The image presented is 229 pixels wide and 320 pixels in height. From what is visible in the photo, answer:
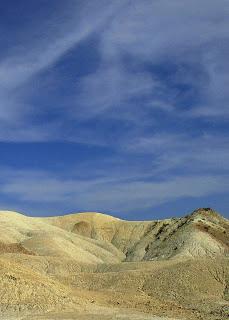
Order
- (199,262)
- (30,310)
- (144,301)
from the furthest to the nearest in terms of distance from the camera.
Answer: (199,262) → (144,301) → (30,310)

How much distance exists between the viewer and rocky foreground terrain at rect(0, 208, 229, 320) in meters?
39.7

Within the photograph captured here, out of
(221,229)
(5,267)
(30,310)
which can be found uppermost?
(221,229)

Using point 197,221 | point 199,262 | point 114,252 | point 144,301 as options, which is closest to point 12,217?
point 114,252

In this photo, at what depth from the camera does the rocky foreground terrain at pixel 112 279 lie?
1563 inches

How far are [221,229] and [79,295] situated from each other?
227 ft

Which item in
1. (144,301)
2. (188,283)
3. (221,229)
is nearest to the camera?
(144,301)

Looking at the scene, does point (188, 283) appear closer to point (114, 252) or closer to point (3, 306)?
point (3, 306)

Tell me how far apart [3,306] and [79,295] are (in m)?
6.47

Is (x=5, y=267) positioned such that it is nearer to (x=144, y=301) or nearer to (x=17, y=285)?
(x=17, y=285)

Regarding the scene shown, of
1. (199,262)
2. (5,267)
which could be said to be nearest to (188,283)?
(199,262)

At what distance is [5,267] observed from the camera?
4297 cm

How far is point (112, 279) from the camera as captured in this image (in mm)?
55969

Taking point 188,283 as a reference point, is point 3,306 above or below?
below

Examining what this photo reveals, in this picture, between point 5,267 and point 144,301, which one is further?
point 144,301
